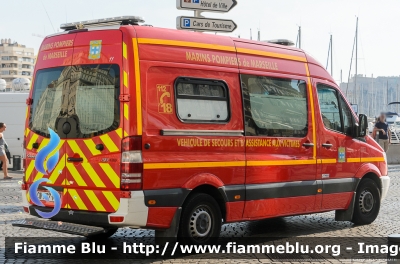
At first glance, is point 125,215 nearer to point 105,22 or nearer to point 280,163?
point 105,22

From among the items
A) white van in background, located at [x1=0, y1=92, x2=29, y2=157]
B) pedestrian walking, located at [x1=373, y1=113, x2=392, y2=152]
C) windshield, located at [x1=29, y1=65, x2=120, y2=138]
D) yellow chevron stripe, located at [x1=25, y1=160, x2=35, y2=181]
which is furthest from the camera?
white van in background, located at [x1=0, y1=92, x2=29, y2=157]

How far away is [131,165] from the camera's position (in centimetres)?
853

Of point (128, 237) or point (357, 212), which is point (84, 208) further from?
point (357, 212)

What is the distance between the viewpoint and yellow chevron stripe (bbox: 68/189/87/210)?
29.0 feet

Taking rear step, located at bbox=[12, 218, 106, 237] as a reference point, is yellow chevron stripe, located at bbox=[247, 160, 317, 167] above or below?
above

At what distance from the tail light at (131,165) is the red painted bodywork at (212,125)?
79 millimetres

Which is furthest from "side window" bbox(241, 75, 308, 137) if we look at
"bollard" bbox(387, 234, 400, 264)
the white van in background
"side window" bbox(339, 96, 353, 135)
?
the white van in background

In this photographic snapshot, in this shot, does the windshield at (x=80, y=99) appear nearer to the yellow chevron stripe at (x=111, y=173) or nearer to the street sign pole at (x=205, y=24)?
the yellow chevron stripe at (x=111, y=173)

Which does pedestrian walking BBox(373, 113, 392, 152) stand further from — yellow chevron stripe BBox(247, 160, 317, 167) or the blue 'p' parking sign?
the blue 'p' parking sign

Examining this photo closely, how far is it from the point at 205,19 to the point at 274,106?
1695mm

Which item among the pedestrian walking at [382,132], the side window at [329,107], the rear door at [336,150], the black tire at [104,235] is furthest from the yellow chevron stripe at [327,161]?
the pedestrian walking at [382,132]

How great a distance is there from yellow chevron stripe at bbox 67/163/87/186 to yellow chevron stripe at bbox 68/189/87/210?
12 cm

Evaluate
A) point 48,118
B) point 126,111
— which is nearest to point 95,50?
point 126,111

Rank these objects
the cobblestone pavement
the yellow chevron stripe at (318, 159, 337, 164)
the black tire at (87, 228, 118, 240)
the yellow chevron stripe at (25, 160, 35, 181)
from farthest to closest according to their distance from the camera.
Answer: the yellow chevron stripe at (318, 159, 337, 164)
the cobblestone pavement
the black tire at (87, 228, 118, 240)
the yellow chevron stripe at (25, 160, 35, 181)
